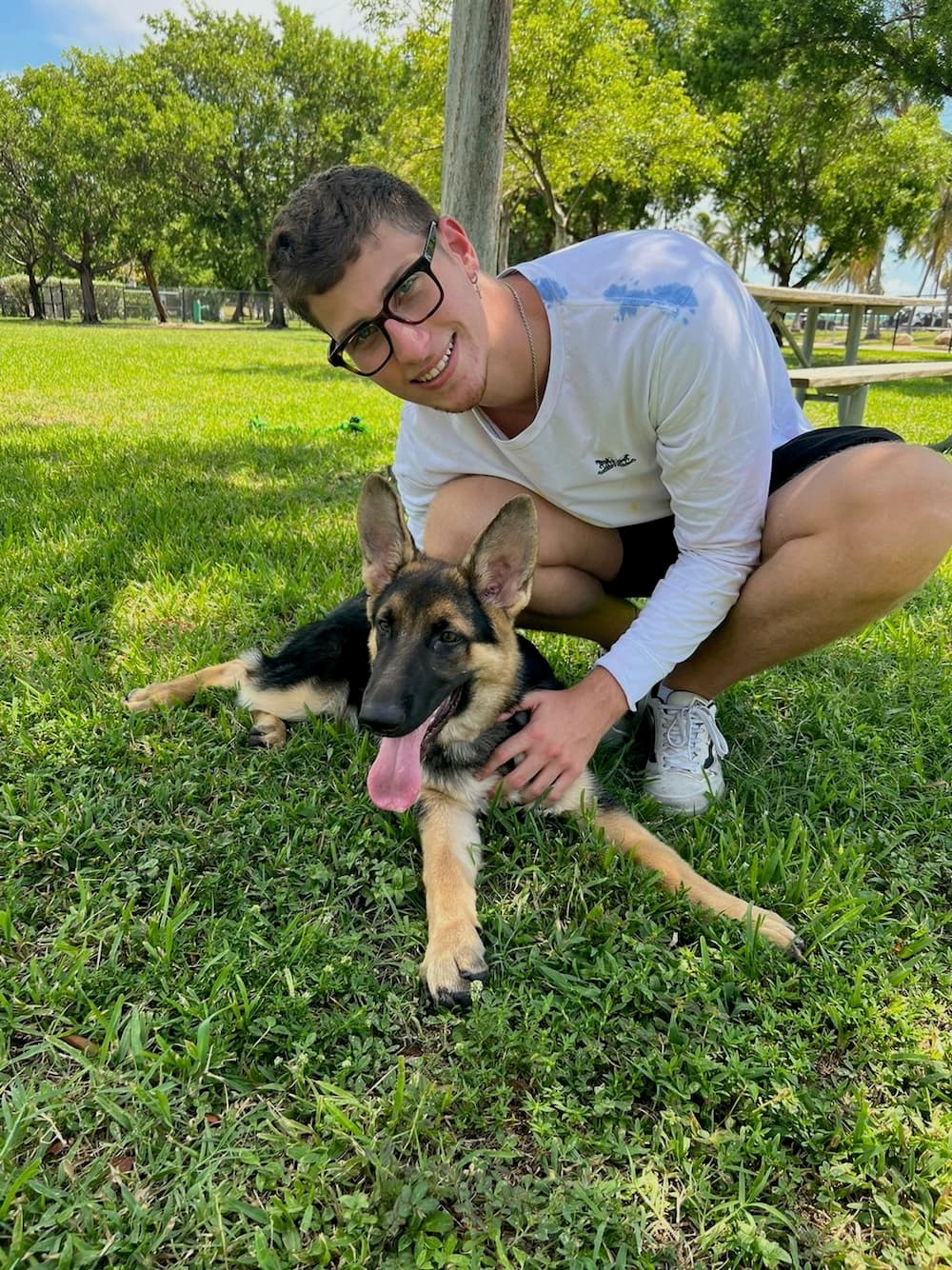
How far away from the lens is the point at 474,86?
188 inches

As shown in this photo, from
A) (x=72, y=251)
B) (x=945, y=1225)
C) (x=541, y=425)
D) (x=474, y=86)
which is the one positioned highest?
(x=72, y=251)

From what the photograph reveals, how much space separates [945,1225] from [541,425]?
2.23 metres

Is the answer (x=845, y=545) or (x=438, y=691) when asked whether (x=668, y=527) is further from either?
(x=438, y=691)

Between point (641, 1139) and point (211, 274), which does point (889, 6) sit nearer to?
point (641, 1139)

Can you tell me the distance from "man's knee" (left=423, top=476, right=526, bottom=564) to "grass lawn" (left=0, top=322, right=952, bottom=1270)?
A: 2.76 ft

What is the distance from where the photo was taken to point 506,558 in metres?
2.73

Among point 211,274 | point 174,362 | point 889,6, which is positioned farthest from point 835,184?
point 211,274

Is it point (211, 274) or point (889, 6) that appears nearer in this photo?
point (889, 6)

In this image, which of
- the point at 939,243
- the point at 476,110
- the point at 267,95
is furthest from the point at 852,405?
the point at 939,243

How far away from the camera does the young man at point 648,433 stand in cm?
227

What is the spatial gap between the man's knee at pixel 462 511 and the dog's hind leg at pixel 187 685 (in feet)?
3.05

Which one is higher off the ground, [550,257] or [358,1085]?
[550,257]

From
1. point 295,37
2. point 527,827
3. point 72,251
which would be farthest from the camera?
point 72,251

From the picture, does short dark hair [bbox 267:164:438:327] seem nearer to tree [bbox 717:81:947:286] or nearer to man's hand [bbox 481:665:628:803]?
man's hand [bbox 481:665:628:803]
